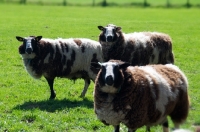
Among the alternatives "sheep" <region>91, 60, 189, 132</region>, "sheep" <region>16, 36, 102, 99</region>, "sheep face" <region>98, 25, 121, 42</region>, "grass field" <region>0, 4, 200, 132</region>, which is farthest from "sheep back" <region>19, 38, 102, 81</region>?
"sheep" <region>91, 60, 189, 132</region>

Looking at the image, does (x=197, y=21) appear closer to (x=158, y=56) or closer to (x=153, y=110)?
(x=158, y=56)

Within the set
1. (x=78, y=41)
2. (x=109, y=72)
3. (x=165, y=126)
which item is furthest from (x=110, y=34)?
(x=109, y=72)

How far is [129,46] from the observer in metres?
12.9

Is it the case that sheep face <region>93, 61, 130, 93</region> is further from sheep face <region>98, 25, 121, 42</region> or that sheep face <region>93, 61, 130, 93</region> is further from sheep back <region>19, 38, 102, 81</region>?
sheep face <region>98, 25, 121, 42</region>

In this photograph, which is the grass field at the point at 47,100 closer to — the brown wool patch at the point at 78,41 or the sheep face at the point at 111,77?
the brown wool patch at the point at 78,41

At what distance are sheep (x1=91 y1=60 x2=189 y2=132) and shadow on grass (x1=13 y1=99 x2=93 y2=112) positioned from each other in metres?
3.41

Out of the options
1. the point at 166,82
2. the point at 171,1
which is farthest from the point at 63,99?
the point at 171,1

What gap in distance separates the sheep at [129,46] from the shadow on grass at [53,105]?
197cm

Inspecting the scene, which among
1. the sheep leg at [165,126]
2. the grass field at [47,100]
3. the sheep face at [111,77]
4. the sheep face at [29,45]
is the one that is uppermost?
the sheep face at [111,77]

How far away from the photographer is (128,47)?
12.8 m

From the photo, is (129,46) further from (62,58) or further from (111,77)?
(111,77)

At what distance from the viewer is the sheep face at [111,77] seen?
7012 mm

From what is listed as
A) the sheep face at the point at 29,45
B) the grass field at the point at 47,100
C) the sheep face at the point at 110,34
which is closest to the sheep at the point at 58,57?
the sheep face at the point at 29,45

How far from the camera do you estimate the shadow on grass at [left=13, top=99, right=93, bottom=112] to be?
10602mm
